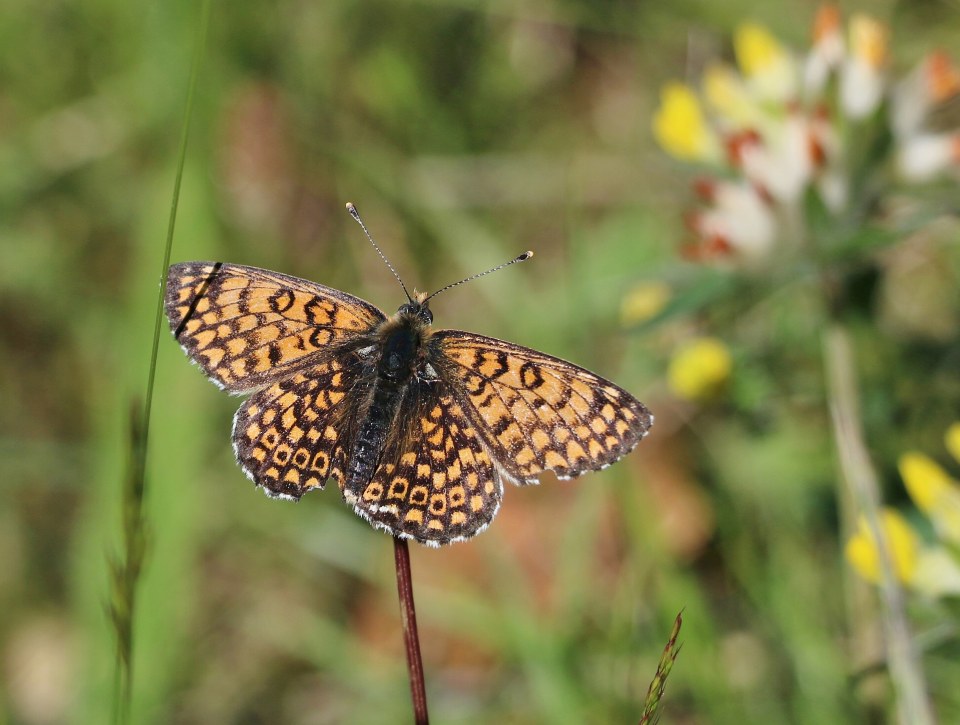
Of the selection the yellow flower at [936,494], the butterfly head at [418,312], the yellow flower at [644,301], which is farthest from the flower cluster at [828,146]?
the butterfly head at [418,312]

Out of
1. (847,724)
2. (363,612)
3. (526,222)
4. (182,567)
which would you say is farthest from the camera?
(526,222)

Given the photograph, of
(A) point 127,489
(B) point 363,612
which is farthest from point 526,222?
(A) point 127,489

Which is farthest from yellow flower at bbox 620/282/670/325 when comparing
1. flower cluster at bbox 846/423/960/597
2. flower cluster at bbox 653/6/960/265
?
flower cluster at bbox 846/423/960/597

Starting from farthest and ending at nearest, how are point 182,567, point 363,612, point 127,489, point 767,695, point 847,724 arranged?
point 363,612, point 182,567, point 767,695, point 847,724, point 127,489

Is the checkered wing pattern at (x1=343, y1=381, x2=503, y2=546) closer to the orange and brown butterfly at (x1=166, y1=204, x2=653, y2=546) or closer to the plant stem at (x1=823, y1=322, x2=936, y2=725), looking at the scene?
the orange and brown butterfly at (x1=166, y1=204, x2=653, y2=546)

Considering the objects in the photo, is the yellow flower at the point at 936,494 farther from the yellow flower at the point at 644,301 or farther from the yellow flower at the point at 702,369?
the yellow flower at the point at 644,301

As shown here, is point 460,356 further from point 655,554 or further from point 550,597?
point 550,597
